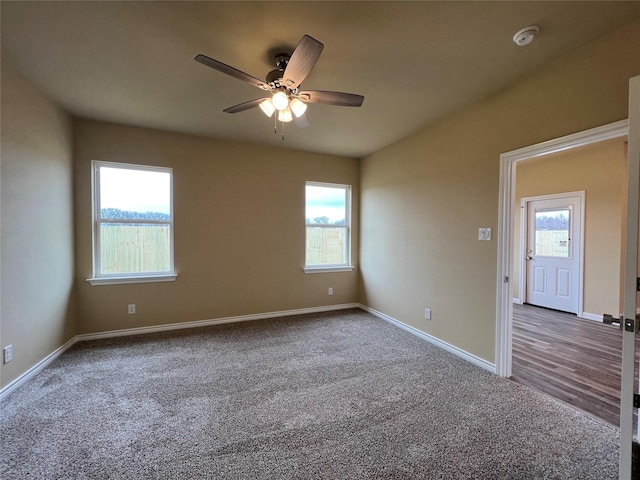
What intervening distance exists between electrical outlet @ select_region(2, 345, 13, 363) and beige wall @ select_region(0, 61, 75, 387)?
4 cm

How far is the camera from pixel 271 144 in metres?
4.16

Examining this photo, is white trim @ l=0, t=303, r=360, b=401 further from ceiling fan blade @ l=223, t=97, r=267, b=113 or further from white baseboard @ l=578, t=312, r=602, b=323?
white baseboard @ l=578, t=312, r=602, b=323

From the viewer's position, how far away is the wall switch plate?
2695 mm

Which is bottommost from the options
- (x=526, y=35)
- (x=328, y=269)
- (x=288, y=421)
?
(x=288, y=421)

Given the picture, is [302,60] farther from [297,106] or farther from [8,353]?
[8,353]

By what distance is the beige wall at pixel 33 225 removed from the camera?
2.20 m

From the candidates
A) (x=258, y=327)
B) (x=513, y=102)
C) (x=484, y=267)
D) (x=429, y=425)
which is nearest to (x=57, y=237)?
(x=258, y=327)

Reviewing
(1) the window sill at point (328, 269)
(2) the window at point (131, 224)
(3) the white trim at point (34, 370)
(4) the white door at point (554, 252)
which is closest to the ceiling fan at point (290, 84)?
(2) the window at point (131, 224)

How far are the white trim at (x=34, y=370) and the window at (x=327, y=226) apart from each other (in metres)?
3.05

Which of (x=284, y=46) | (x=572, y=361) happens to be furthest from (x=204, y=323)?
(x=572, y=361)

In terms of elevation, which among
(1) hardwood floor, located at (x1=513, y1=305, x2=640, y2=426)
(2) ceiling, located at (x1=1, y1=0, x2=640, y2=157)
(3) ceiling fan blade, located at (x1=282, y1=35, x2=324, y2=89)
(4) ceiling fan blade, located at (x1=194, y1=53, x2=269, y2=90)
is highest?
(2) ceiling, located at (x1=1, y1=0, x2=640, y2=157)

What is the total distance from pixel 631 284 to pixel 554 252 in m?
4.57

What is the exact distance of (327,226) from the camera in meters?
4.73

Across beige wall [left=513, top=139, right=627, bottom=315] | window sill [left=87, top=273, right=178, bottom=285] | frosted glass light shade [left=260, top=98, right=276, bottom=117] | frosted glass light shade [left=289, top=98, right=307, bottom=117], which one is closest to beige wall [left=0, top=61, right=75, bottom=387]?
window sill [left=87, top=273, right=178, bottom=285]
